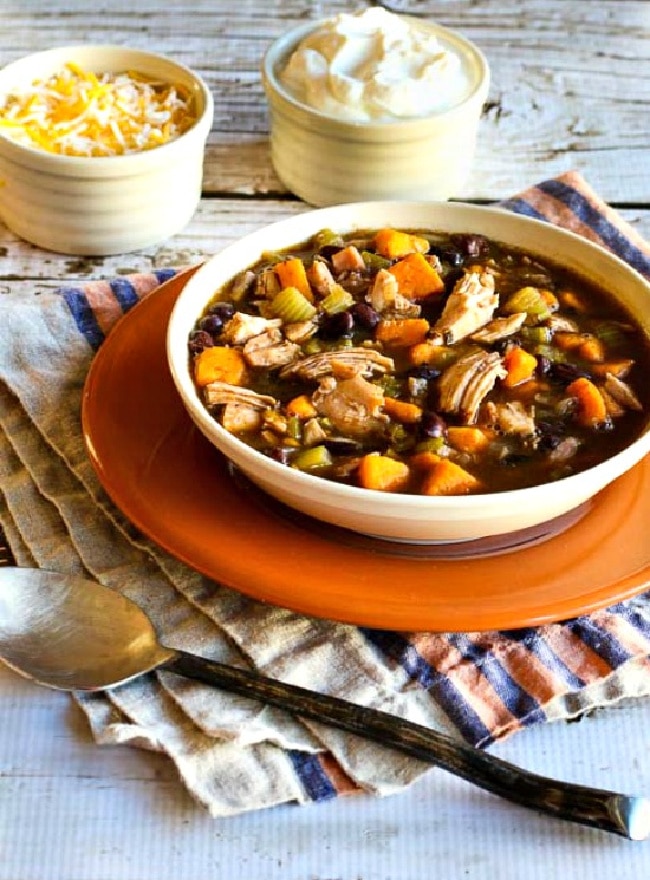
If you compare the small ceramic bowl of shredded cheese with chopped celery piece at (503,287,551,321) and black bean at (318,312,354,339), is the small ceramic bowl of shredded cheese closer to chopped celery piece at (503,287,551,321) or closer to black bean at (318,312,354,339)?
black bean at (318,312,354,339)

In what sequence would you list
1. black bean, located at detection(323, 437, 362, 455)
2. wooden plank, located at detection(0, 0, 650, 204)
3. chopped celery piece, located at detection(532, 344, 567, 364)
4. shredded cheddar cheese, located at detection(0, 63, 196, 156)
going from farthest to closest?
1. wooden plank, located at detection(0, 0, 650, 204)
2. shredded cheddar cheese, located at detection(0, 63, 196, 156)
3. chopped celery piece, located at detection(532, 344, 567, 364)
4. black bean, located at detection(323, 437, 362, 455)

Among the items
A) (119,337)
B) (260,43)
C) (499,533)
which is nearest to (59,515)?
(119,337)

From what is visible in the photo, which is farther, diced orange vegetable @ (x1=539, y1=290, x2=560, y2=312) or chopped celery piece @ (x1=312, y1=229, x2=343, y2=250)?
chopped celery piece @ (x1=312, y1=229, x2=343, y2=250)

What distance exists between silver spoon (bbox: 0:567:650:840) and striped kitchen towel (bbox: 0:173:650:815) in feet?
0.15

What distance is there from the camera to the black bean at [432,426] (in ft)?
8.63

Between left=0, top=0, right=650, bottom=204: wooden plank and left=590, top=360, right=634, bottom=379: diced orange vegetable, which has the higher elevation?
left=590, top=360, right=634, bottom=379: diced orange vegetable

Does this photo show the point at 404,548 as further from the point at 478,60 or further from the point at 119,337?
the point at 478,60

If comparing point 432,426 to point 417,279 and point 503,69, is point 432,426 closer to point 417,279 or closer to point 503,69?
point 417,279

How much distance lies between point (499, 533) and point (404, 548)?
0.21 m

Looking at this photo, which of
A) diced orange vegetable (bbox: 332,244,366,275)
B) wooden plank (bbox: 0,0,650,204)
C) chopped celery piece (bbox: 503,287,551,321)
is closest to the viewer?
chopped celery piece (bbox: 503,287,551,321)

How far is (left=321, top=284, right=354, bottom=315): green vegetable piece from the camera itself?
3.04 meters

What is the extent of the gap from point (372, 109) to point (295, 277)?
3.94ft

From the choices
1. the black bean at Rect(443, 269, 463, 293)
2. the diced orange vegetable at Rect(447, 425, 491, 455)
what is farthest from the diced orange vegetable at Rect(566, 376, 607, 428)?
the black bean at Rect(443, 269, 463, 293)

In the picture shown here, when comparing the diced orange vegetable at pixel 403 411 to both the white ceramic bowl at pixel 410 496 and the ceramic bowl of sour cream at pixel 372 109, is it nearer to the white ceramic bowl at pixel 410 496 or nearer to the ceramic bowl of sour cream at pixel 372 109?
the white ceramic bowl at pixel 410 496
